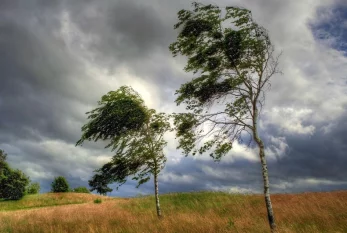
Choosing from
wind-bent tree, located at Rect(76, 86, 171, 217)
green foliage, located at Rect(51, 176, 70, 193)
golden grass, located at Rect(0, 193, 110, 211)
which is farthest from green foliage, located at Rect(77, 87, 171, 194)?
green foliage, located at Rect(51, 176, 70, 193)

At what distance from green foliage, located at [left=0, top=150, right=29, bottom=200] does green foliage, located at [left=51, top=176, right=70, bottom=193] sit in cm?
390

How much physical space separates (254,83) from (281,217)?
237 inches

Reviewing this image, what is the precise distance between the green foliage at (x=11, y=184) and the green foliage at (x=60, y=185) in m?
3.90

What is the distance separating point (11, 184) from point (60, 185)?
6861mm

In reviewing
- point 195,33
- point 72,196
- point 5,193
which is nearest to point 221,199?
point 195,33

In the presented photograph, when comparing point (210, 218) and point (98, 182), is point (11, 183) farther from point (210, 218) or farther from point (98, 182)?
point (210, 218)

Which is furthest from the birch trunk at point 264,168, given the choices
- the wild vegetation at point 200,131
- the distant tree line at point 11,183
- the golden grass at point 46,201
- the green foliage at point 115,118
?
the distant tree line at point 11,183

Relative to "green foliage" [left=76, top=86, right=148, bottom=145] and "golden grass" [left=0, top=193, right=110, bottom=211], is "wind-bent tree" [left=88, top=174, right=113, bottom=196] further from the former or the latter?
"golden grass" [left=0, top=193, right=110, bottom=211]

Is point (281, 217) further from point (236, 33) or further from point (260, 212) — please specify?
point (236, 33)

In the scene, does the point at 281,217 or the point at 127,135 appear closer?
the point at 281,217

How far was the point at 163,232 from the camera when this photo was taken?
34.2 ft

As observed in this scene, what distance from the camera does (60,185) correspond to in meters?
46.6

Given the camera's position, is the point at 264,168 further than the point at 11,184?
No

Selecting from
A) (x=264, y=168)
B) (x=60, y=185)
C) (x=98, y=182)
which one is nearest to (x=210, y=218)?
(x=264, y=168)
